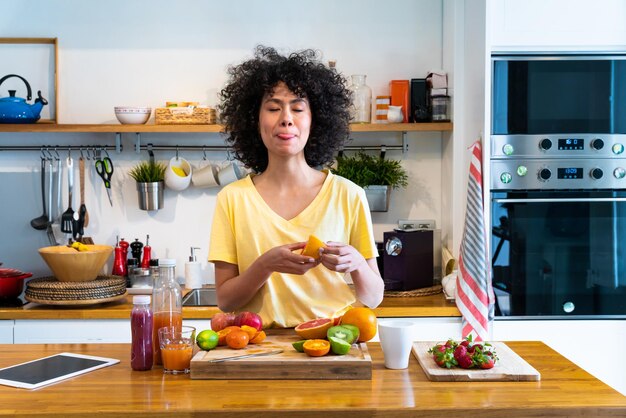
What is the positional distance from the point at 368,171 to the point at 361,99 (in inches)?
13.3

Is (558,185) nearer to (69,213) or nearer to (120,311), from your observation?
(120,311)

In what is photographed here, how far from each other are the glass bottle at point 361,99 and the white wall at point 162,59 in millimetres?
138

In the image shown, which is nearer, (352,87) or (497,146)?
(497,146)

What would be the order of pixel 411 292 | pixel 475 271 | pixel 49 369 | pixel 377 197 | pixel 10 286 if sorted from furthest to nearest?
1. pixel 377 197
2. pixel 411 292
3. pixel 10 286
4. pixel 475 271
5. pixel 49 369

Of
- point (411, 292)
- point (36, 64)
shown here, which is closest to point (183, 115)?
point (36, 64)

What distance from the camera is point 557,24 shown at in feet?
10.7

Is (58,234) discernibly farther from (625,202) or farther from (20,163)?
(625,202)

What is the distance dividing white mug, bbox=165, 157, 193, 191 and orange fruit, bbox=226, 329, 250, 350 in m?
1.94

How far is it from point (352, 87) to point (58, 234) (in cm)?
157

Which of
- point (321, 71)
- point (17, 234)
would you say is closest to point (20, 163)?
point (17, 234)

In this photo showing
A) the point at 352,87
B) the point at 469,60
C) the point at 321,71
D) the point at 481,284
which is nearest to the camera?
the point at 321,71

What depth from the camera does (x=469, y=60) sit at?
11.6 feet

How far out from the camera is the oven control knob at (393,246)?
359cm

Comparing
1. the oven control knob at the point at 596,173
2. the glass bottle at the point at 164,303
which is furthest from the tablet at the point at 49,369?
the oven control knob at the point at 596,173
